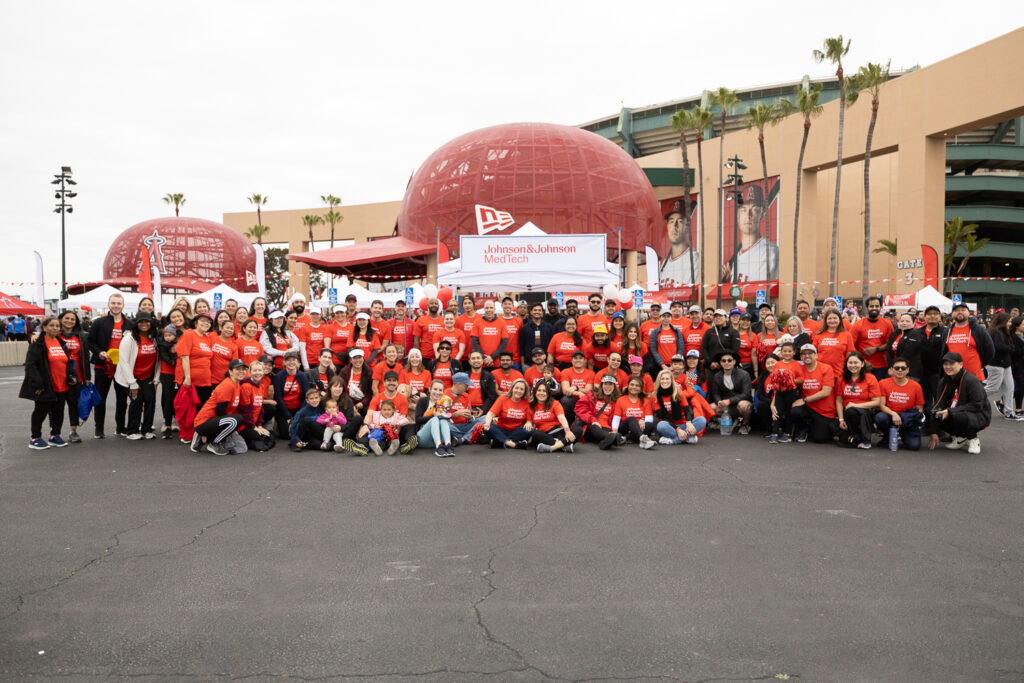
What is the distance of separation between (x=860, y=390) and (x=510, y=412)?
440 centimetres

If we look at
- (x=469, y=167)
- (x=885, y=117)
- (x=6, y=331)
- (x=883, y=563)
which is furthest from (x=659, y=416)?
(x=885, y=117)

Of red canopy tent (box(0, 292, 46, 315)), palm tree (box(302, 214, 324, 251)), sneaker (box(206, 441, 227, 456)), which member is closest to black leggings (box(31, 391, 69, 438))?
sneaker (box(206, 441, 227, 456))

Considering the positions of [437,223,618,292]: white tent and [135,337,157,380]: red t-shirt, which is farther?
[437,223,618,292]: white tent

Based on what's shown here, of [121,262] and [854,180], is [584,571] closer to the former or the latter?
[854,180]

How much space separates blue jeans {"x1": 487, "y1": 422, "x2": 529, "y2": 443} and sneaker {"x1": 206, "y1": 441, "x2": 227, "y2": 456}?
123 inches

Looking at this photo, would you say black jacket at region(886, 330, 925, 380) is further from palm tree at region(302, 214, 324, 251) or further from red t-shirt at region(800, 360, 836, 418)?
palm tree at region(302, 214, 324, 251)

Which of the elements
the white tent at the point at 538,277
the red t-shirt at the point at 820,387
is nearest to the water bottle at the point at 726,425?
the red t-shirt at the point at 820,387

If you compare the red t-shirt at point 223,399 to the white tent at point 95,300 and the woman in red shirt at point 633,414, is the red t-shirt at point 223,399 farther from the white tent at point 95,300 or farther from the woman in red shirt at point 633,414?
the white tent at point 95,300

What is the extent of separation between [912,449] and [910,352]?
154 cm

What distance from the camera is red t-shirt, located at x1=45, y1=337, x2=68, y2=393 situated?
809 centimetres

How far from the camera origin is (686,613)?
→ 3.41 m

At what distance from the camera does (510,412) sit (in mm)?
8492

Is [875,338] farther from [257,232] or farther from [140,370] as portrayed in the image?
[257,232]

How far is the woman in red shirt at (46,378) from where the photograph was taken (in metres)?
7.98
